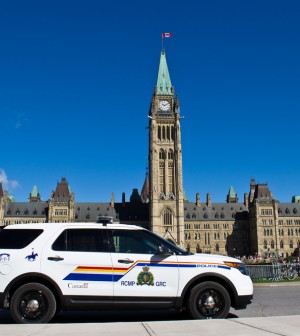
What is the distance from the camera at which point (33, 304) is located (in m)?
8.28

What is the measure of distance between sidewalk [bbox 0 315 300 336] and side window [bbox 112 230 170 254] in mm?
1523

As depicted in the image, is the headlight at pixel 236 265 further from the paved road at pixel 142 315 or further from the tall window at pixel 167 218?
the tall window at pixel 167 218

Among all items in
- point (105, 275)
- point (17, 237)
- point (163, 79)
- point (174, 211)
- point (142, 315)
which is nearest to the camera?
point (105, 275)

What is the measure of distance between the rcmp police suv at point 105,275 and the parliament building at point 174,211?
276ft

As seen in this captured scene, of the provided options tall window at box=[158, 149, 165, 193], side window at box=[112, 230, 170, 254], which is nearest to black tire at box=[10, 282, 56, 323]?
side window at box=[112, 230, 170, 254]

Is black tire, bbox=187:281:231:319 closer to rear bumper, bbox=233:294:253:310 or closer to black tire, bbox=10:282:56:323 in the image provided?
rear bumper, bbox=233:294:253:310

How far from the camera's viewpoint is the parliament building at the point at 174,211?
94.7 m

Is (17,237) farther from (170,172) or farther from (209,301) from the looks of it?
(170,172)

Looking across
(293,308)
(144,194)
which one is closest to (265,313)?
(293,308)

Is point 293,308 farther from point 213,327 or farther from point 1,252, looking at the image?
point 1,252

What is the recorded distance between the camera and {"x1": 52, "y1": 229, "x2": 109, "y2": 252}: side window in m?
8.63

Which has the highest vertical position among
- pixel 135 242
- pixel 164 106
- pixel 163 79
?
pixel 163 79

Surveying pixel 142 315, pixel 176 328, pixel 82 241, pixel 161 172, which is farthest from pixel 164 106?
pixel 176 328

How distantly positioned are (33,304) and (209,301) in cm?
338
